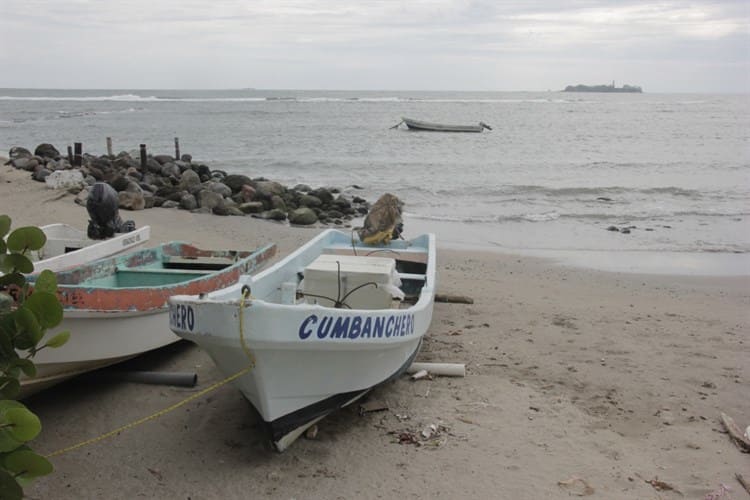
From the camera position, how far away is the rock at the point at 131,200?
16.1 metres

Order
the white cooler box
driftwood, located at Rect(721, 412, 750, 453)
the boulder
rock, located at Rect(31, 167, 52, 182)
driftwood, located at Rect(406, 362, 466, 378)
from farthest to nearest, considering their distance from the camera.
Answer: the boulder → rock, located at Rect(31, 167, 52, 182) → driftwood, located at Rect(406, 362, 466, 378) → the white cooler box → driftwood, located at Rect(721, 412, 750, 453)

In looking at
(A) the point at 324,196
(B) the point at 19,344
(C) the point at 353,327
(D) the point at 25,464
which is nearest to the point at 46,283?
(B) the point at 19,344

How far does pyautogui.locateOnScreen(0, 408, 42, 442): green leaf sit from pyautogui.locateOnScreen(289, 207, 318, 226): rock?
13.9 meters

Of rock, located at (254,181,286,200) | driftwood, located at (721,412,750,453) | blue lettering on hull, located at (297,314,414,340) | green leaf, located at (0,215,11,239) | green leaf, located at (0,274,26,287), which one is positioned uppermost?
green leaf, located at (0,215,11,239)

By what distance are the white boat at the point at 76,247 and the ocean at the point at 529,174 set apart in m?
7.72

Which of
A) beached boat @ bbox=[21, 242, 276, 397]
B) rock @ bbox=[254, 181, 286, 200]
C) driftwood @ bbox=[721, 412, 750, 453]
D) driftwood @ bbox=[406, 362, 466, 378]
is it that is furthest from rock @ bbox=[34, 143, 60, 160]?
driftwood @ bbox=[721, 412, 750, 453]

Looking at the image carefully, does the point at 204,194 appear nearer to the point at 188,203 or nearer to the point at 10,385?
the point at 188,203

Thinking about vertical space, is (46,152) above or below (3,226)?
below

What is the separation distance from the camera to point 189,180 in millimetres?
19438

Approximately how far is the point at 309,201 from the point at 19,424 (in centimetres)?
1565

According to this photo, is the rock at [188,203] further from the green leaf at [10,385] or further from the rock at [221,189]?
the green leaf at [10,385]

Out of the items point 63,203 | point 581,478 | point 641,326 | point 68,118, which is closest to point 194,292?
point 581,478

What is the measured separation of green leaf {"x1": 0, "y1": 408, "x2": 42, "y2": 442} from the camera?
251 centimetres

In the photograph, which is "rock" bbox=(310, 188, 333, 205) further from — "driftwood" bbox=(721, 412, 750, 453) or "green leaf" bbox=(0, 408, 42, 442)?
"green leaf" bbox=(0, 408, 42, 442)
